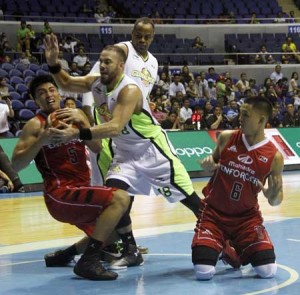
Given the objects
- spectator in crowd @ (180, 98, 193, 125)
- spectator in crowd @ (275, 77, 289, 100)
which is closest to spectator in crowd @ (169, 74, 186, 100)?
spectator in crowd @ (180, 98, 193, 125)

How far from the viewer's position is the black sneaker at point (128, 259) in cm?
598

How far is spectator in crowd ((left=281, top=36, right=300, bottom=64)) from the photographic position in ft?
82.6

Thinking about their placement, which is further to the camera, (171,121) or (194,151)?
(171,121)

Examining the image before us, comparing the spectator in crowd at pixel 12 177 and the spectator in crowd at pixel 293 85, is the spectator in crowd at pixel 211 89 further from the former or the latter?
the spectator in crowd at pixel 12 177

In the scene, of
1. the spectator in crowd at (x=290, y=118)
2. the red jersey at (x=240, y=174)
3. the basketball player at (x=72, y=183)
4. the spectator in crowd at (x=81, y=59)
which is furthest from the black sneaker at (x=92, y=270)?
the spectator in crowd at (x=81, y=59)

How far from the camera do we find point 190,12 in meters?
26.4

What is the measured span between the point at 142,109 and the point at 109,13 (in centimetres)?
1881

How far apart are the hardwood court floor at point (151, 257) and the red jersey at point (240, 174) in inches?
21.1

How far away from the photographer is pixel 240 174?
5.54 m

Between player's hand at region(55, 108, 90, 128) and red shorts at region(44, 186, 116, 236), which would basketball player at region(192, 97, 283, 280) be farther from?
player's hand at region(55, 108, 90, 128)

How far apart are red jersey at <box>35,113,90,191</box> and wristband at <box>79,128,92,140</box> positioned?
577mm

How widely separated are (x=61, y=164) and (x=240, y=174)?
137cm

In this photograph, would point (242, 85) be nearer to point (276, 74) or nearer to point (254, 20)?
point (276, 74)

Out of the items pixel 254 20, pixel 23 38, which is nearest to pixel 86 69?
pixel 23 38
